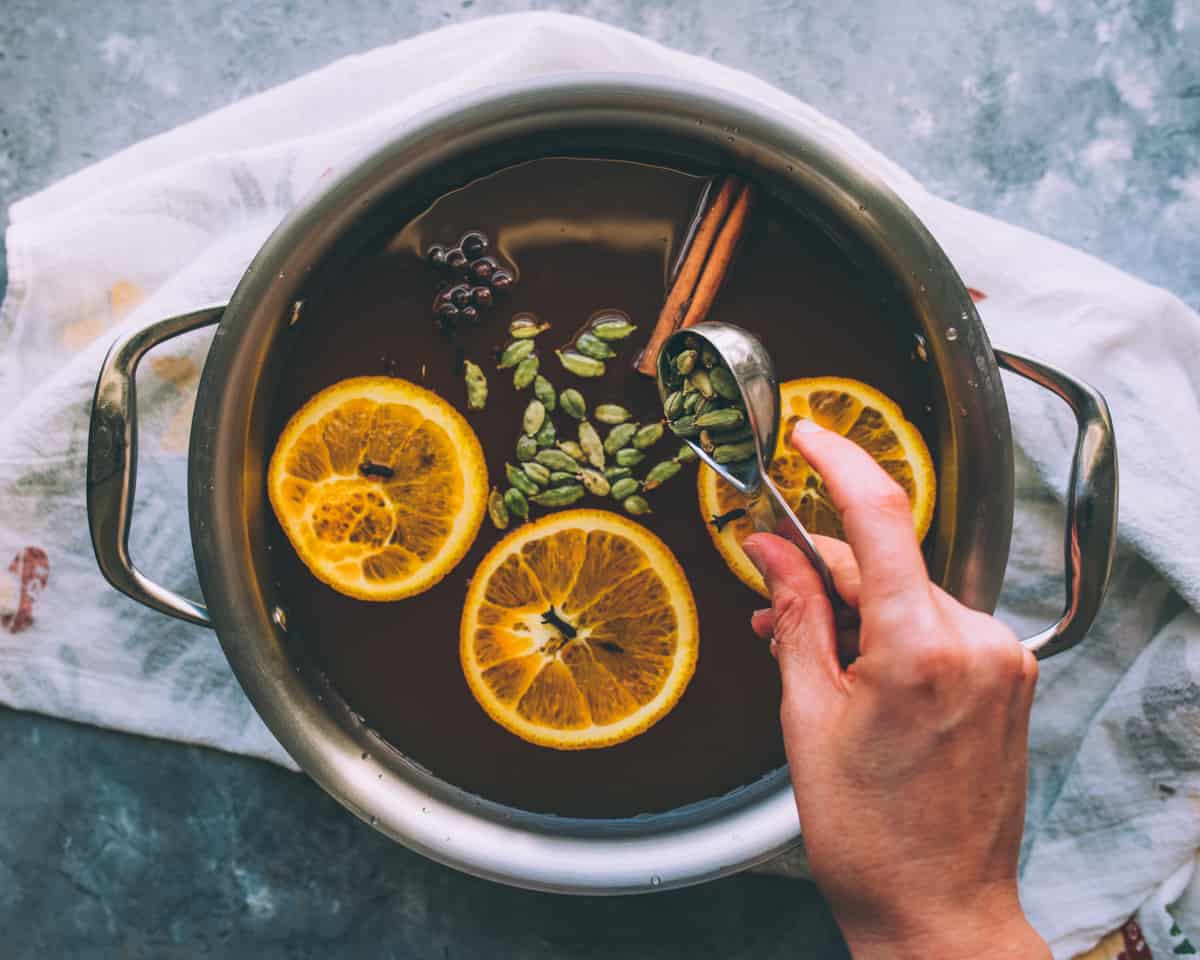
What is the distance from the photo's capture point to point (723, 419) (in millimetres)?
1146

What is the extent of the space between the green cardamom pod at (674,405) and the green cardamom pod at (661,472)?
0.25ft

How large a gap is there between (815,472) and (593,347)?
0.30 m

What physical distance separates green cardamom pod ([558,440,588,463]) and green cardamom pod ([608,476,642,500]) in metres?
0.05

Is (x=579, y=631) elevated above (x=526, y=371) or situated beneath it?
situated beneath

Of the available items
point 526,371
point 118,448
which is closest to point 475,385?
point 526,371

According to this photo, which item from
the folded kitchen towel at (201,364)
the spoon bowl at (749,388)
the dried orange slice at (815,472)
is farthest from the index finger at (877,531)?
the folded kitchen towel at (201,364)

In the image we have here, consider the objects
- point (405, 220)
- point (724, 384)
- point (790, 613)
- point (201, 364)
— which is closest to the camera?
point (790, 613)

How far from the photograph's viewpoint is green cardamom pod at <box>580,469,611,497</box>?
49.4 inches

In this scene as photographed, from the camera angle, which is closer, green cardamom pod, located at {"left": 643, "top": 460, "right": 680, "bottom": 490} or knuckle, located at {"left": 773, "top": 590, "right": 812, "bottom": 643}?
knuckle, located at {"left": 773, "top": 590, "right": 812, "bottom": 643}

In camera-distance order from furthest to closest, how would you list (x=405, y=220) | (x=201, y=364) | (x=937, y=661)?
(x=201, y=364), (x=405, y=220), (x=937, y=661)

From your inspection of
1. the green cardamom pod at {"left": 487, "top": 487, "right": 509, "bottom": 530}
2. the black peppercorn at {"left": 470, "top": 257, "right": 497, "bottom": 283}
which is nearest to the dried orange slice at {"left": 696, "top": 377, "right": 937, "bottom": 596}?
the green cardamom pod at {"left": 487, "top": 487, "right": 509, "bottom": 530}

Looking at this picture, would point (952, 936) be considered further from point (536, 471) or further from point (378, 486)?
point (378, 486)

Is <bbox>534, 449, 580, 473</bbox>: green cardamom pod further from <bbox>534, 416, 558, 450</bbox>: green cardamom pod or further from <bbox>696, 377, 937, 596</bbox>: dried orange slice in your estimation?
<bbox>696, 377, 937, 596</bbox>: dried orange slice

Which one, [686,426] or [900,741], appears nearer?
[900,741]
